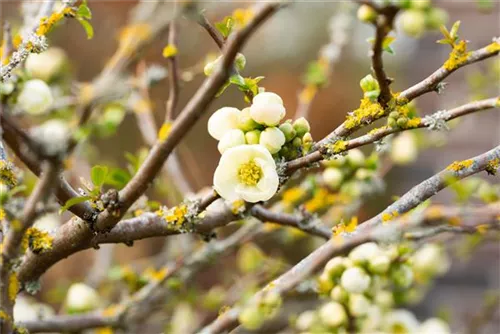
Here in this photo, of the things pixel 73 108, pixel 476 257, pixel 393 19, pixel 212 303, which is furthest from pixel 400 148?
pixel 476 257

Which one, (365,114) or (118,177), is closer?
(365,114)

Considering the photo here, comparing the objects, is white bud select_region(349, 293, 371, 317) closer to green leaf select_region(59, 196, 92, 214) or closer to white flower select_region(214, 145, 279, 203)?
white flower select_region(214, 145, 279, 203)

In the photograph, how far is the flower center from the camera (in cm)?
55

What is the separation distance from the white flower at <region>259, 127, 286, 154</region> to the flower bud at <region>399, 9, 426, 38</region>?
0.14 meters

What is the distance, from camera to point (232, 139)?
1.83ft

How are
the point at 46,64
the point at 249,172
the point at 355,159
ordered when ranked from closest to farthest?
1. the point at 249,172
2. the point at 355,159
3. the point at 46,64

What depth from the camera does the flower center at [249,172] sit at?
553 mm

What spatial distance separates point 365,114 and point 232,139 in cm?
11

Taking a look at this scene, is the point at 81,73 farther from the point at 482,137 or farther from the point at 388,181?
the point at 482,137

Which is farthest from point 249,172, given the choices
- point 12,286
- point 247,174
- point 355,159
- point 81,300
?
point 81,300

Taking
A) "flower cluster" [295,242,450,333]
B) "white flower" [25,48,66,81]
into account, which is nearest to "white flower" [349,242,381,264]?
"flower cluster" [295,242,450,333]

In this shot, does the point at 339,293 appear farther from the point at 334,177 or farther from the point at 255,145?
the point at 255,145

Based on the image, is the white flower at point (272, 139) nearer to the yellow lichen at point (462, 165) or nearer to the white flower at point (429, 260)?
the yellow lichen at point (462, 165)

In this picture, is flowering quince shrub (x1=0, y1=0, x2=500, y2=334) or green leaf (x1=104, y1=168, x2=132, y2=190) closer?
flowering quince shrub (x1=0, y1=0, x2=500, y2=334)
